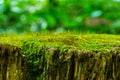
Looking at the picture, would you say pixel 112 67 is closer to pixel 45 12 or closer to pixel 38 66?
pixel 38 66

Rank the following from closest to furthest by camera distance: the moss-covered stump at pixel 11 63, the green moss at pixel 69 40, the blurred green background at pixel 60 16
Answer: the moss-covered stump at pixel 11 63 < the green moss at pixel 69 40 < the blurred green background at pixel 60 16

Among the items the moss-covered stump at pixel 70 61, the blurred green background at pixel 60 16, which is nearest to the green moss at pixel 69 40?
the moss-covered stump at pixel 70 61

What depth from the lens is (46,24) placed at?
3986 millimetres

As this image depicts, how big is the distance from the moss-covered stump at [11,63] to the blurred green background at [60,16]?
2349 millimetres

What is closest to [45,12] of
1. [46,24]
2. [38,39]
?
[46,24]

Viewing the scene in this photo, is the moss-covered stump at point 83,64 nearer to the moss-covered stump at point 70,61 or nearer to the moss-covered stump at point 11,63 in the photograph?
the moss-covered stump at point 70,61

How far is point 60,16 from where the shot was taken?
3986mm

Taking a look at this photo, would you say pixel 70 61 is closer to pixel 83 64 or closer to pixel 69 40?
pixel 83 64

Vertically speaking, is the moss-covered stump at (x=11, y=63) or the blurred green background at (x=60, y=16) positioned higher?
the blurred green background at (x=60, y=16)

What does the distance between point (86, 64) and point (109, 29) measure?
8.62ft

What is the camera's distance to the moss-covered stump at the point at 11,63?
1495 millimetres

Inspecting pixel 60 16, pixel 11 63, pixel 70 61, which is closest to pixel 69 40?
pixel 70 61

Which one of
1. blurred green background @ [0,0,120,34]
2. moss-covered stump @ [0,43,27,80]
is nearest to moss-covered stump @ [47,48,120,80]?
moss-covered stump @ [0,43,27,80]

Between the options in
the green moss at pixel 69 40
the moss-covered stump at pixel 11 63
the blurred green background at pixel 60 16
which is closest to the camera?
the moss-covered stump at pixel 11 63
